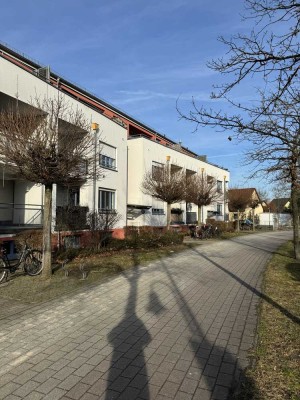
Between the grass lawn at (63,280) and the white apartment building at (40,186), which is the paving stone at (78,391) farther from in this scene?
the white apartment building at (40,186)

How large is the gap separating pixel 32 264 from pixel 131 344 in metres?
5.74

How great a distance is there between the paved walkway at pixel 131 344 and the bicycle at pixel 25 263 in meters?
2.42

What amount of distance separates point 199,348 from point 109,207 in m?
17.3

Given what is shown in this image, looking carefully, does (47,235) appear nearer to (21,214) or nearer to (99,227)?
(99,227)

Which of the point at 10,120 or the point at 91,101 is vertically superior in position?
the point at 91,101

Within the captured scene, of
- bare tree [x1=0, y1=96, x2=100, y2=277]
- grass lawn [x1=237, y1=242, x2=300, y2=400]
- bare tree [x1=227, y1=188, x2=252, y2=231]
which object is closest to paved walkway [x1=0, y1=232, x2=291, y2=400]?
grass lawn [x1=237, y1=242, x2=300, y2=400]

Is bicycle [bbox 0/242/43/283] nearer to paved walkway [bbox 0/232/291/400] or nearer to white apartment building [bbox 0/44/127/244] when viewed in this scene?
white apartment building [bbox 0/44/127/244]

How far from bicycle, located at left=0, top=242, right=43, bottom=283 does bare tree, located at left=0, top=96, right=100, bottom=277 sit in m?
0.65

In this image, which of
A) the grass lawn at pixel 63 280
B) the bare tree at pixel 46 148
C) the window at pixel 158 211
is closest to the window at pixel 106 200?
the window at pixel 158 211

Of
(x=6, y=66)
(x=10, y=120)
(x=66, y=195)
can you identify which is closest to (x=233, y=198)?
(x=66, y=195)

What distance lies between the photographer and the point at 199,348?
4824mm

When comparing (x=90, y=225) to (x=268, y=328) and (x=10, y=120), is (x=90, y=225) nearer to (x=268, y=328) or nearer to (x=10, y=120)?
(x=10, y=120)

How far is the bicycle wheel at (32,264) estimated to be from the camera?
9.65m

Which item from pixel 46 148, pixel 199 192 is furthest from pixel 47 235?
pixel 199 192
